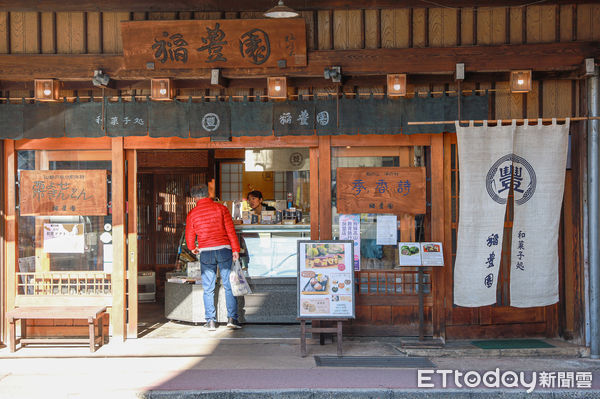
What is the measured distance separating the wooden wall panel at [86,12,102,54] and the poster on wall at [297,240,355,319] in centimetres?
406

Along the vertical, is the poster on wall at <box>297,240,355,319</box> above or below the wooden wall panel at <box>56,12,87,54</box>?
below

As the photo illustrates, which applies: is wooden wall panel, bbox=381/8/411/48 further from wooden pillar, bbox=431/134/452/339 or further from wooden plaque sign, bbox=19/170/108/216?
wooden plaque sign, bbox=19/170/108/216

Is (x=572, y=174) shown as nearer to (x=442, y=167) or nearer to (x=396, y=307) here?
(x=442, y=167)

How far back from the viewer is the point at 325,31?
327 inches

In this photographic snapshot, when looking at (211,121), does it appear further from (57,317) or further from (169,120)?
(57,317)

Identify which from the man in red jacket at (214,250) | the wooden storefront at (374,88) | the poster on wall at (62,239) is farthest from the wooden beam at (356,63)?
the man in red jacket at (214,250)

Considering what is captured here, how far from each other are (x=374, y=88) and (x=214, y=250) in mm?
3633

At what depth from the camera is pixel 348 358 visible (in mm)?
7797

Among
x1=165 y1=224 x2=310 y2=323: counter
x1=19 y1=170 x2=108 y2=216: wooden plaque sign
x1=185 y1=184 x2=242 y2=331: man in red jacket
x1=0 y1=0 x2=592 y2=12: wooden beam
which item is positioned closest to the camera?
x1=0 y1=0 x2=592 y2=12: wooden beam

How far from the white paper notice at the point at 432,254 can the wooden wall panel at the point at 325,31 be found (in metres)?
3.19

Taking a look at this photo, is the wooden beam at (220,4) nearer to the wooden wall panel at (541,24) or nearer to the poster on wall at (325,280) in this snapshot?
the wooden wall panel at (541,24)

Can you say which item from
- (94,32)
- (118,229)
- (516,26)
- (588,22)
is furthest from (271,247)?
(588,22)

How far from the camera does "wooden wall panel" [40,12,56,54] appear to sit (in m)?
8.33

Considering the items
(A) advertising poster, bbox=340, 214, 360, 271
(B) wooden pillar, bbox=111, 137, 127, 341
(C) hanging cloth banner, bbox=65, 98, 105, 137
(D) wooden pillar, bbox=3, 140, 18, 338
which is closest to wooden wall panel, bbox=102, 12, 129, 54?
(C) hanging cloth banner, bbox=65, 98, 105, 137
